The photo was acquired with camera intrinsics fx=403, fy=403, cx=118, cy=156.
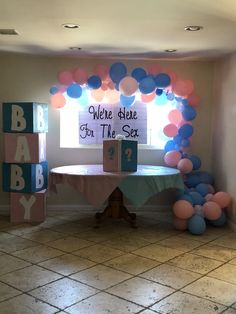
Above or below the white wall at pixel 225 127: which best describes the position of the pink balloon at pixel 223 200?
below

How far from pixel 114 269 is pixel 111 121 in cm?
245

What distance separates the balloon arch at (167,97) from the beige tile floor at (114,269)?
1.35 ft

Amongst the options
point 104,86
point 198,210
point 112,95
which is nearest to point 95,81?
point 104,86

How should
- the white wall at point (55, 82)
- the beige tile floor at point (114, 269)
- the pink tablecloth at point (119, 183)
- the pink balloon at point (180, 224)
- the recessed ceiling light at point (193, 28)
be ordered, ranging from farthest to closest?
1. the white wall at point (55, 82)
2. the pink balloon at point (180, 224)
3. the pink tablecloth at point (119, 183)
4. the recessed ceiling light at point (193, 28)
5. the beige tile floor at point (114, 269)

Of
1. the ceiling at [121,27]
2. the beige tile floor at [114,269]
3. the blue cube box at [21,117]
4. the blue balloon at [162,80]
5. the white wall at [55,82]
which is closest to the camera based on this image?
the beige tile floor at [114,269]

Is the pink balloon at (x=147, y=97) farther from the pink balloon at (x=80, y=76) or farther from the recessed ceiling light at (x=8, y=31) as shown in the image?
the recessed ceiling light at (x=8, y=31)

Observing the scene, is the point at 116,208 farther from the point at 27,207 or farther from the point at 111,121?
the point at 111,121

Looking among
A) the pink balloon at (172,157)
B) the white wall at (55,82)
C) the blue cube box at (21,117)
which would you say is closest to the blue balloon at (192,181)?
the pink balloon at (172,157)

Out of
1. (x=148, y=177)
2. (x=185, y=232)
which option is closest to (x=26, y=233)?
(x=148, y=177)

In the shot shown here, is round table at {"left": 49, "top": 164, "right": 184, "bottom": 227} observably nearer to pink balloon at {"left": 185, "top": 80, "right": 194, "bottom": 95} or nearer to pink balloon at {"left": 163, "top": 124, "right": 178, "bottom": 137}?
pink balloon at {"left": 163, "top": 124, "right": 178, "bottom": 137}

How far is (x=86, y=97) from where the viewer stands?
5191 millimetres

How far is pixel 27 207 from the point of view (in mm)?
4914

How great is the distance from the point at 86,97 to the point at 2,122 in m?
1.15

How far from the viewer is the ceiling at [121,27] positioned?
299 cm
